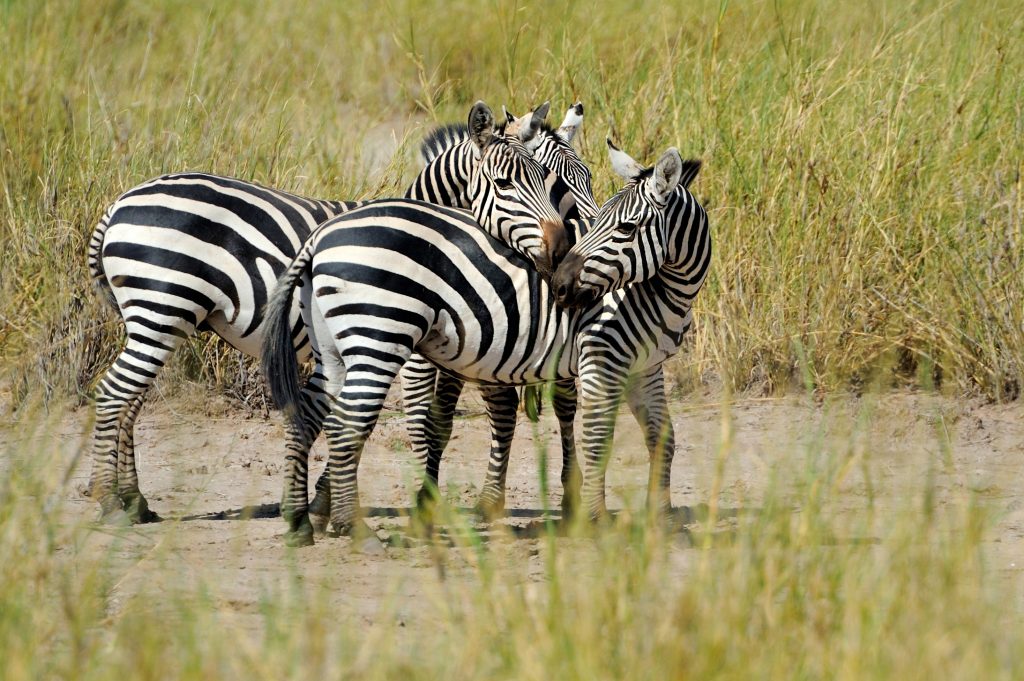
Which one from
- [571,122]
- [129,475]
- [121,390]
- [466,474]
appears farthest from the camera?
[571,122]

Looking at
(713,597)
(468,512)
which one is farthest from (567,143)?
(713,597)

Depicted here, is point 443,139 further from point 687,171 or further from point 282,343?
point 282,343

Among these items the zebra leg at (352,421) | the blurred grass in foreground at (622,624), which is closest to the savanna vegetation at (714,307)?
the blurred grass in foreground at (622,624)

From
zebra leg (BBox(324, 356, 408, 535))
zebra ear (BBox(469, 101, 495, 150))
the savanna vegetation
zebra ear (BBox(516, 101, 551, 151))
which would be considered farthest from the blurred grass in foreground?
zebra ear (BBox(516, 101, 551, 151))

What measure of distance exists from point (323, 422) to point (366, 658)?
2.50 meters

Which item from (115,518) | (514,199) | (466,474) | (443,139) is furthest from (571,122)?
(115,518)

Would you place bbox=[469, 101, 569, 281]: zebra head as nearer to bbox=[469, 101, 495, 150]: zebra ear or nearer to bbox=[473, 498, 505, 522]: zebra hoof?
bbox=[469, 101, 495, 150]: zebra ear

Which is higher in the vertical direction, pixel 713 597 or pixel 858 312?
pixel 858 312

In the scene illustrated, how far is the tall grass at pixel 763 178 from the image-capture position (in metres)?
7.29

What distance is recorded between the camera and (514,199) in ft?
19.5

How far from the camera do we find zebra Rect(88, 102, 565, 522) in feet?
19.1

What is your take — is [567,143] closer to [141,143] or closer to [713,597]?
[141,143]

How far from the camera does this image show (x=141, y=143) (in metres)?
7.76

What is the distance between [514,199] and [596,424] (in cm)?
109
